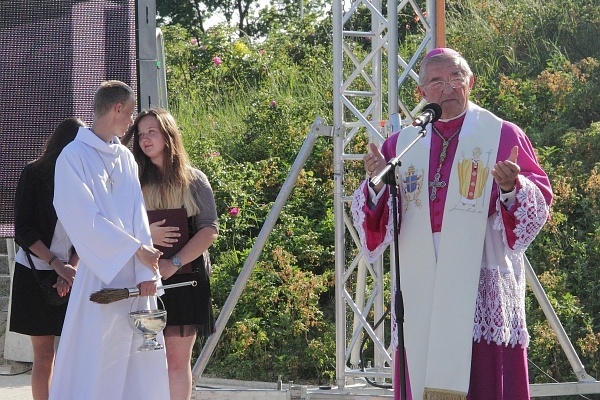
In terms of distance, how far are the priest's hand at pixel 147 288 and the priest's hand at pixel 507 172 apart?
6.56 feet

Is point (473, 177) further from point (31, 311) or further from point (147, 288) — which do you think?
point (31, 311)

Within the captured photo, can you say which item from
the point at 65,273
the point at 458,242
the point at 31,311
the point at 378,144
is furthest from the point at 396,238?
the point at 31,311

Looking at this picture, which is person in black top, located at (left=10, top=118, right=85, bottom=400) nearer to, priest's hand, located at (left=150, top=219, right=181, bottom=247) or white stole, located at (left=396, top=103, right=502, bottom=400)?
priest's hand, located at (left=150, top=219, right=181, bottom=247)

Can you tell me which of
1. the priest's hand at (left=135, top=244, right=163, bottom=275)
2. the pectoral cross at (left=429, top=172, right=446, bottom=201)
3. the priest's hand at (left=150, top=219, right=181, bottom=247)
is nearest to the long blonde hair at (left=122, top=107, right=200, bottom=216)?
the priest's hand at (left=150, top=219, right=181, bottom=247)

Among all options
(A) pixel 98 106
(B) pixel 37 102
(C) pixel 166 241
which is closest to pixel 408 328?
(C) pixel 166 241

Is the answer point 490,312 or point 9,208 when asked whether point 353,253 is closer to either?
point 9,208

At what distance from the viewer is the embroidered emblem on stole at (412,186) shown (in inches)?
171

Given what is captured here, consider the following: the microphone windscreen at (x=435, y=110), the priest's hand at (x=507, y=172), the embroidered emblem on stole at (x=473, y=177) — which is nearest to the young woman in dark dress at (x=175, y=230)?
the embroidered emblem on stole at (x=473, y=177)

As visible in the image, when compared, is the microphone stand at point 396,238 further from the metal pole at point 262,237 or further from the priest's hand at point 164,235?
the metal pole at point 262,237

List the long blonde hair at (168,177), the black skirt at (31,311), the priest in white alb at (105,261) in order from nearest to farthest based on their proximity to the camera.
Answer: the priest in white alb at (105,261), the long blonde hair at (168,177), the black skirt at (31,311)

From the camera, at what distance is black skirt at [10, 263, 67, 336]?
595cm

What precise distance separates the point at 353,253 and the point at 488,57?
376 cm

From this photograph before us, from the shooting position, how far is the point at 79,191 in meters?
5.08

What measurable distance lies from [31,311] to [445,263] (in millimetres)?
2774
